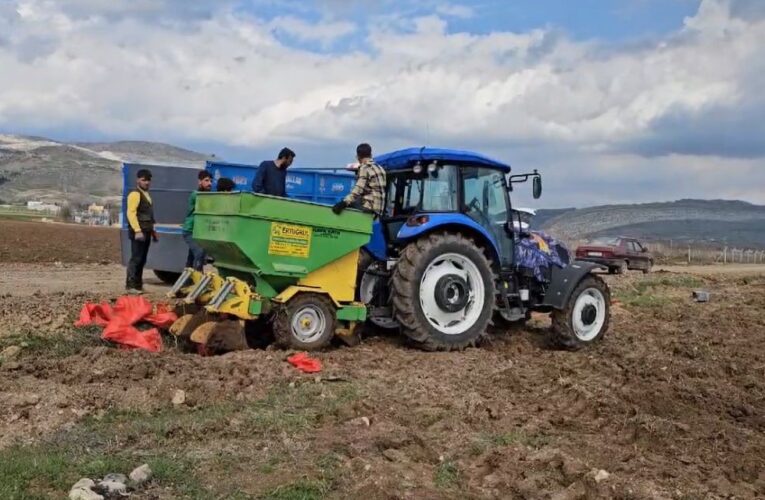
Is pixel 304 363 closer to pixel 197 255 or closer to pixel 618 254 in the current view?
pixel 197 255

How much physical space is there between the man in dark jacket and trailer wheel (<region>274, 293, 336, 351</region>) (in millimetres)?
1581

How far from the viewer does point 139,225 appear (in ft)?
33.9

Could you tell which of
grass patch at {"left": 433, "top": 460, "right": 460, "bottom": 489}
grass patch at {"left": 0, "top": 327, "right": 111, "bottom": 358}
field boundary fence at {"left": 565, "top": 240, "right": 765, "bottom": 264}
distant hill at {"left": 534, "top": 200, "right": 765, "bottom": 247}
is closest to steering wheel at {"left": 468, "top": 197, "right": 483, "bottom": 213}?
grass patch at {"left": 0, "top": 327, "right": 111, "bottom": 358}

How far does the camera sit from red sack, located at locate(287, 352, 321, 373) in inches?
277

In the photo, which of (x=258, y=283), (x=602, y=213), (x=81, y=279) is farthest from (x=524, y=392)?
(x=602, y=213)

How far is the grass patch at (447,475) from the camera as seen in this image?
4.62m

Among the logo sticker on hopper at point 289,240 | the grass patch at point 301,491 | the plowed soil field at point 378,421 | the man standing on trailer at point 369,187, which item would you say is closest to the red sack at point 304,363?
the plowed soil field at point 378,421

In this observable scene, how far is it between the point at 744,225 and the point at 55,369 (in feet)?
328

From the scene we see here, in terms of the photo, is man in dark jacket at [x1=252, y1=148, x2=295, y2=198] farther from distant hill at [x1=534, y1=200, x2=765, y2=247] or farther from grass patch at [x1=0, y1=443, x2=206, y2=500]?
distant hill at [x1=534, y1=200, x2=765, y2=247]

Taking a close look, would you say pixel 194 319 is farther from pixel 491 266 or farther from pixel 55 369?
pixel 491 266

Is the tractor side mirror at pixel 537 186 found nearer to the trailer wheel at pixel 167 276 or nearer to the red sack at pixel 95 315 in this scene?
the red sack at pixel 95 315

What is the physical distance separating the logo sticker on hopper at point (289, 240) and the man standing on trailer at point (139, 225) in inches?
133

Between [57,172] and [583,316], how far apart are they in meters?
123

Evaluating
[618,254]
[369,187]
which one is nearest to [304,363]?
[369,187]
